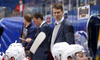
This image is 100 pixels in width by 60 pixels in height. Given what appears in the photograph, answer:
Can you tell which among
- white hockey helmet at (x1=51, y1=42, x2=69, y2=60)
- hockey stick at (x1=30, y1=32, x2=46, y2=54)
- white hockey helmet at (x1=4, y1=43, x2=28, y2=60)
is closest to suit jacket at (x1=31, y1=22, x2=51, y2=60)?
hockey stick at (x1=30, y1=32, x2=46, y2=54)

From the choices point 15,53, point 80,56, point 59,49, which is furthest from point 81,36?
point 80,56

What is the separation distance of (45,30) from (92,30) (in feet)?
2.83

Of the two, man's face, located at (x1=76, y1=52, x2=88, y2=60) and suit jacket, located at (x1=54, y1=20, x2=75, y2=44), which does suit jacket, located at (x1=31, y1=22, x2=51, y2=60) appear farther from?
man's face, located at (x1=76, y1=52, x2=88, y2=60)

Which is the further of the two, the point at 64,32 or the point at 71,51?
the point at 64,32

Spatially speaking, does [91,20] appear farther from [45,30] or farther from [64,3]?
[64,3]

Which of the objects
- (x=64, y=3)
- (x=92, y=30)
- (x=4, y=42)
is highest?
(x=64, y=3)

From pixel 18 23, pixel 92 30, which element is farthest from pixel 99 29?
pixel 18 23

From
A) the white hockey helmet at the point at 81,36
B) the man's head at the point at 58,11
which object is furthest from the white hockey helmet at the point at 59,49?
the white hockey helmet at the point at 81,36

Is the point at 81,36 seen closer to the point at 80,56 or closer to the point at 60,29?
the point at 60,29

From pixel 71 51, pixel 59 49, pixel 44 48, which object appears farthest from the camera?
pixel 44 48

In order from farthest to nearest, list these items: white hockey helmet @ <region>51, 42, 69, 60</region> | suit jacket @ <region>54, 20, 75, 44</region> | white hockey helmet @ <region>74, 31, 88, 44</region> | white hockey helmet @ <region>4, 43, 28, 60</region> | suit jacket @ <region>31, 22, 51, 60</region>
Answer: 1. white hockey helmet @ <region>74, 31, 88, 44</region>
2. suit jacket @ <region>31, 22, 51, 60</region>
3. suit jacket @ <region>54, 20, 75, 44</region>
4. white hockey helmet @ <region>4, 43, 28, 60</region>
5. white hockey helmet @ <region>51, 42, 69, 60</region>

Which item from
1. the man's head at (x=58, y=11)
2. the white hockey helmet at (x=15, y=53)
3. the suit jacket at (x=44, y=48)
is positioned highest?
the man's head at (x=58, y=11)

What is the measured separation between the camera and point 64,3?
6410 millimetres

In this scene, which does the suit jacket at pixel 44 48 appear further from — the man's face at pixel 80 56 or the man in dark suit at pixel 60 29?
the man's face at pixel 80 56
